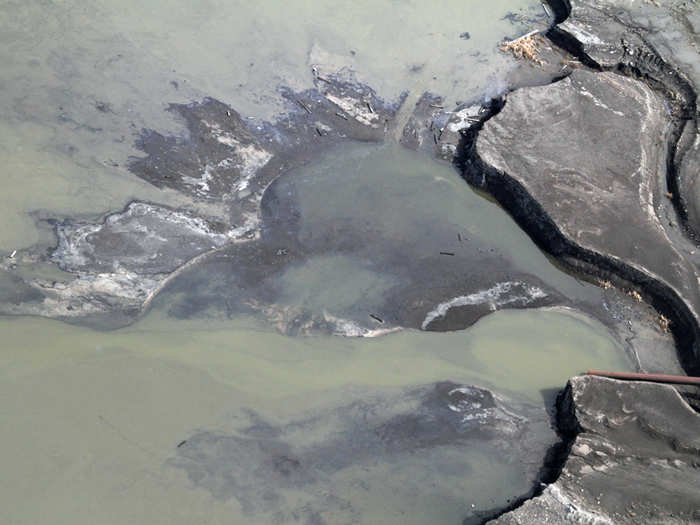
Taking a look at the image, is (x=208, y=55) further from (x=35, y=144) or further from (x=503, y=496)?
Result: (x=503, y=496)

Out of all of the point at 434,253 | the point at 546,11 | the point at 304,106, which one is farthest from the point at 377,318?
the point at 546,11

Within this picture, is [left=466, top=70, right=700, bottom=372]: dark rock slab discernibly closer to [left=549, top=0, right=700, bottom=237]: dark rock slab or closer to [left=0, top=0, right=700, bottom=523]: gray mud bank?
[left=0, top=0, right=700, bottom=523]: gray mud bank

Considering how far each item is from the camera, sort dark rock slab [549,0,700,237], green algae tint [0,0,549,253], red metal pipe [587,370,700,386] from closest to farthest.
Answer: red metal pipe [587,370,700,386]
green algae tint [0,0,549,253]
dark rock slab [549,0,700,237]

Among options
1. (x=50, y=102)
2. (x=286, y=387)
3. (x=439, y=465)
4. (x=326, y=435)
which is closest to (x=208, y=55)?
(x=50, y=102)

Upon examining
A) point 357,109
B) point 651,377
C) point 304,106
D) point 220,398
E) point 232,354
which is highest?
point 357,109

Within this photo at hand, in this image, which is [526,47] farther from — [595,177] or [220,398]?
[220,398]

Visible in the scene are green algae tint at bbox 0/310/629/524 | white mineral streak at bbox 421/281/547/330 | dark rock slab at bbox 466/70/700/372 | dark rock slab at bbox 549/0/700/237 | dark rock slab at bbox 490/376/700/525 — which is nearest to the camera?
dark rock slab at bbox 490/376/700/525

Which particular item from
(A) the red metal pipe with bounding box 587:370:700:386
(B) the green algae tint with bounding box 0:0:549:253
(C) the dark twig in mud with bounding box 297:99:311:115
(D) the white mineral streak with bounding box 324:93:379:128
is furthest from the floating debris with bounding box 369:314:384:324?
(C) the dark twig in mud with bounding box 297:99:311:115

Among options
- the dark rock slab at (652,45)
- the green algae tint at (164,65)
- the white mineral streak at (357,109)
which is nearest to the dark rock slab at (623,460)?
the dark rock slab at (652,45)
